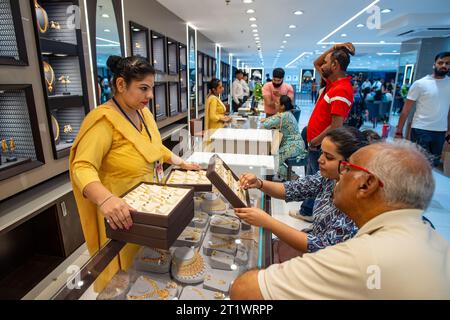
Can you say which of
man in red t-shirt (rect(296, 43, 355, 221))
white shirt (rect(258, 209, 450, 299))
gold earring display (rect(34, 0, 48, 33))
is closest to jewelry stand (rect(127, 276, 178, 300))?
white shirt (rect(258, 209, 450, 299))

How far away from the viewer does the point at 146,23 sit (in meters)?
4.50

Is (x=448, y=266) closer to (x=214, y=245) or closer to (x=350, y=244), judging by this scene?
(x=350, y=244)

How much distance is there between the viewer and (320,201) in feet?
5.15

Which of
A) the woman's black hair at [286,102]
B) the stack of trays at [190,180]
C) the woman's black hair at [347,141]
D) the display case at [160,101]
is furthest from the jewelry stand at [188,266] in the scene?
the display case at [160,101]

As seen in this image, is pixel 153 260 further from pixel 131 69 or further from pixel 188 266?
pixel 131 69

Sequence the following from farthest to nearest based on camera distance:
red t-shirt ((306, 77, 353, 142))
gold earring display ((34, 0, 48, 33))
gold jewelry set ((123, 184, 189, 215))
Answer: red t-shirt ((306, 77, 353, 142)) → gold earring display ((34, 0, 48, 33)) → gold jewelry set ((123, 184, 189, 215))

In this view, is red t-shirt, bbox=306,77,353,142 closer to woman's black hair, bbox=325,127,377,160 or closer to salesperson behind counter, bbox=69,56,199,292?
woman's black hair, bbox=325,127,377,160

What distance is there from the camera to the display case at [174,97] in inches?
238

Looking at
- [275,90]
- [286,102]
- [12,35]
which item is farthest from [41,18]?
[275,90]

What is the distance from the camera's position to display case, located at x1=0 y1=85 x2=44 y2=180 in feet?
7.17

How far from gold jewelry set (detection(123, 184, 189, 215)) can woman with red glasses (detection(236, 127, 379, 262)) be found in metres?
0.31

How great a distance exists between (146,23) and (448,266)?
4880 mm

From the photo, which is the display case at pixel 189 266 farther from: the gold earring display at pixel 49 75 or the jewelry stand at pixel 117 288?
the gold earring display at pixel 49 75

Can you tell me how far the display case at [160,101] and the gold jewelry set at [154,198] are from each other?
3920 mm
